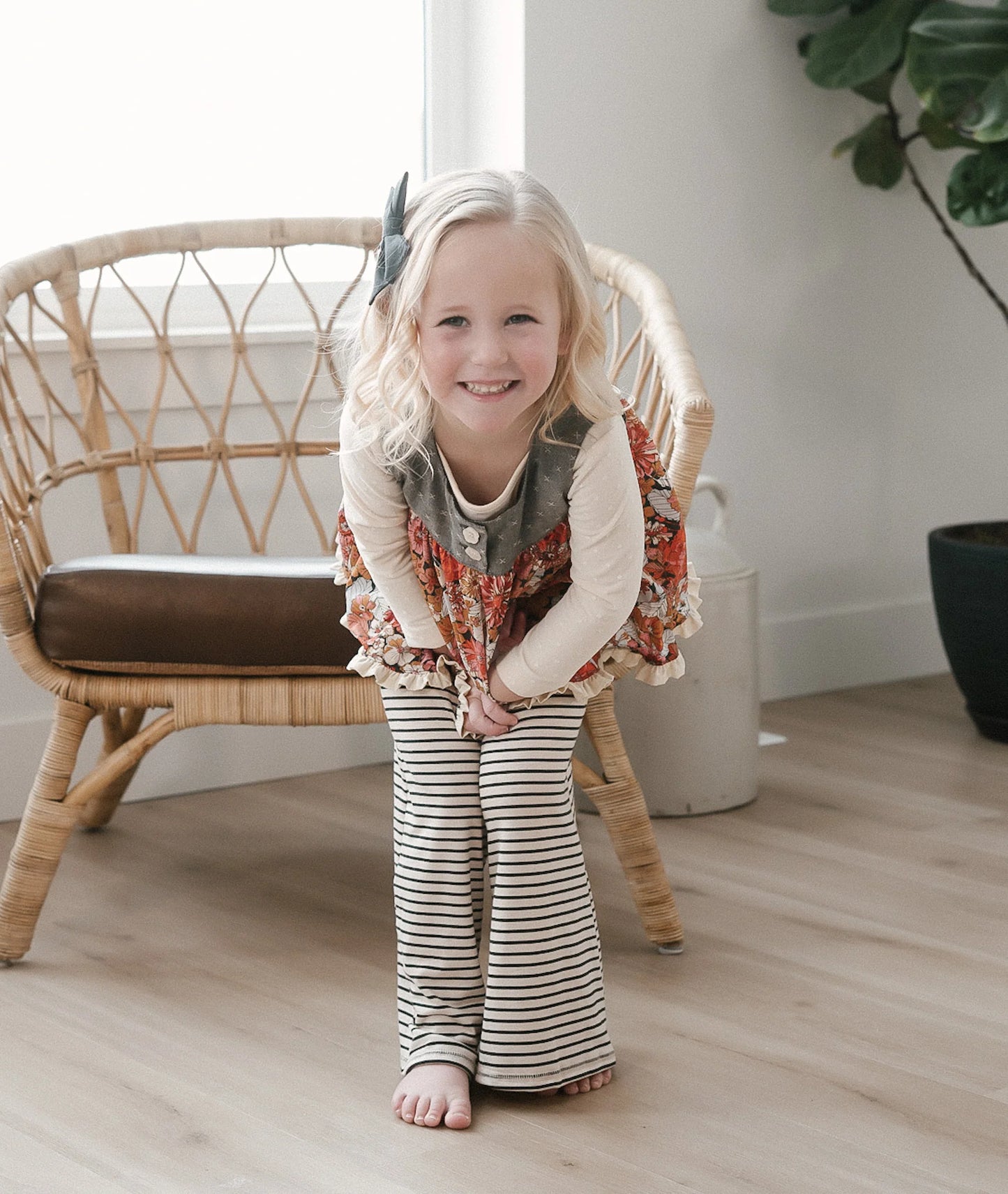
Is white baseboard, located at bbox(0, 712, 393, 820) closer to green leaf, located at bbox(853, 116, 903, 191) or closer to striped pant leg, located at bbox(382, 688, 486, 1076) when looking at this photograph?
striped pant leg, located at bbox(382, 688, 486, 1076)

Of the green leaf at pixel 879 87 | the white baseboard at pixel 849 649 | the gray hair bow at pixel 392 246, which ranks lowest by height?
the white baseboard at pixel 849 649

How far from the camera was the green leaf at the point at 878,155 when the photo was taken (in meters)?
2.68

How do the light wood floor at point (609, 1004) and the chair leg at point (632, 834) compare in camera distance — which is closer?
the light wood floor at point (609, 1004)

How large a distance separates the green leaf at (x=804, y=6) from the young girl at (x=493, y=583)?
141 cm

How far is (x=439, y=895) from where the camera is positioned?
4.42 feet

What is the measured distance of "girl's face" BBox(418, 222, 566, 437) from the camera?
1.22m

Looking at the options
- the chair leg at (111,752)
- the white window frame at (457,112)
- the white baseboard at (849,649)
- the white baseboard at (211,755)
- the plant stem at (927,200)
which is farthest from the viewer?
the white baseboard at (849,649)

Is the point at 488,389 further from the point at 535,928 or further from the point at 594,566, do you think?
the point at 535,928

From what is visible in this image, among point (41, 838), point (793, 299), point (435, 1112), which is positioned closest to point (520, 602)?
point (435, 1112)

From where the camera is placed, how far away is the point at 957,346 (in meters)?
2.96

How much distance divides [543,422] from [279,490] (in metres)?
0.87

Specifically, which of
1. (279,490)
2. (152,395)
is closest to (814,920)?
(279,490)

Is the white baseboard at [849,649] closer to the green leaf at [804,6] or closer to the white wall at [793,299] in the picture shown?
the white wall at [793,299]

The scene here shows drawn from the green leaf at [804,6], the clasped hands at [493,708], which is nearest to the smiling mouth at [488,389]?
the clasped hands at [493,708]
